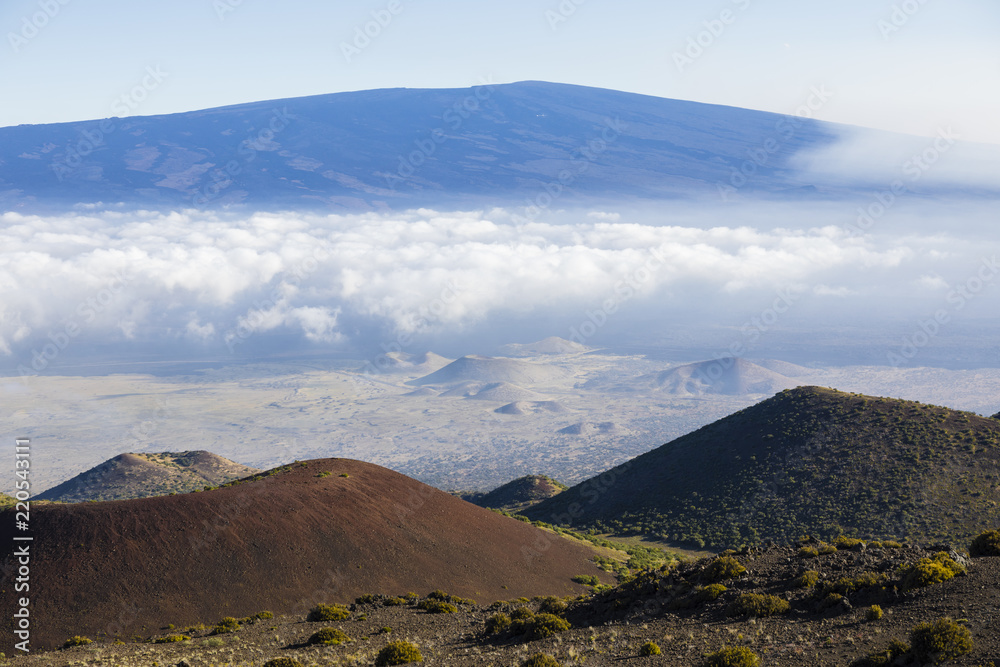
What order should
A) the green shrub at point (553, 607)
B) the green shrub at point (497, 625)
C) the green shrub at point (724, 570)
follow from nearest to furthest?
1. the green shrub at point (497, 625)
2. the green shrub at point (724, 570)
3. the green shrub at point (553, 607)

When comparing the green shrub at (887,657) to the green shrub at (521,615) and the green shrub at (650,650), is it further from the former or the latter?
the green shrub at (521,615)

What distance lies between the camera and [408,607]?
30.8 metres

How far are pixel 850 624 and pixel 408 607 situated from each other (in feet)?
58.8

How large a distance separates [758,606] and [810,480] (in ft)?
157

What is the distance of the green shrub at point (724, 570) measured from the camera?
82.0 ft

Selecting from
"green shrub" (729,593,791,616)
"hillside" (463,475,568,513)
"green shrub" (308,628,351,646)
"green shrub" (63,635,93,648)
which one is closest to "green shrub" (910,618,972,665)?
"green shrub" (729,593,791,616)

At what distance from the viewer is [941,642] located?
15602 mm

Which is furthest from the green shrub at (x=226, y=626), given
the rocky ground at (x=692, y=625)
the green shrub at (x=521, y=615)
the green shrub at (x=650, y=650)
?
the green shrub at (x=650, y=650)

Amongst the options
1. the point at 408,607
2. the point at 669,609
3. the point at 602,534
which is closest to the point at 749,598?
the point at 669,609

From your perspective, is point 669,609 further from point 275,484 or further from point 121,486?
point 121,486

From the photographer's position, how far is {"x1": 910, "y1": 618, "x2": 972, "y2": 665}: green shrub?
15508mm

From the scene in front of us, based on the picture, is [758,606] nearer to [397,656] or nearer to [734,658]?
[734,658]

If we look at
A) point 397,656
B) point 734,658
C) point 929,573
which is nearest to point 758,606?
point 734,658

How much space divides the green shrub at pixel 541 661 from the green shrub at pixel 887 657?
687 cm
